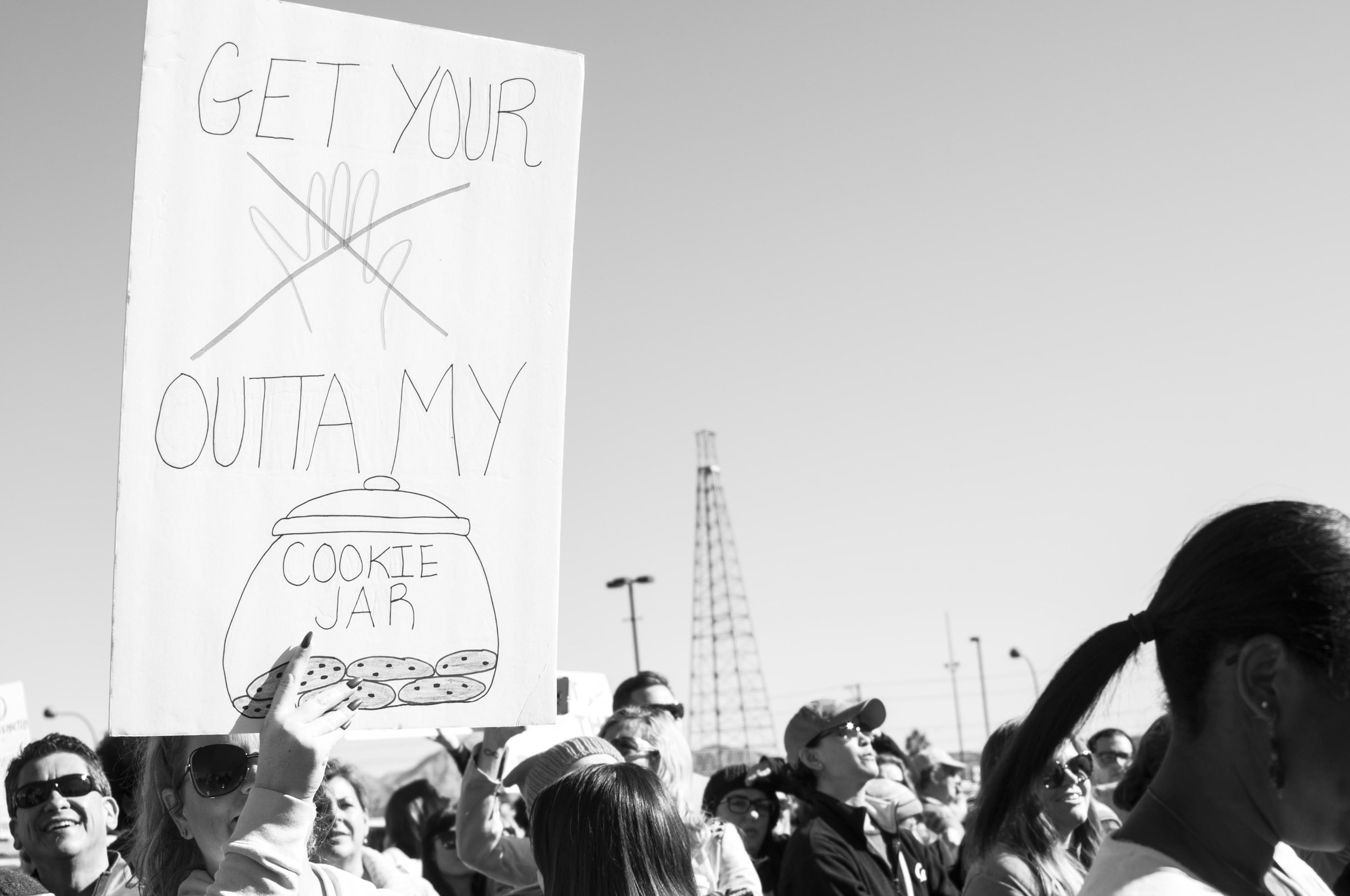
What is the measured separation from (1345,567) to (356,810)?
4.58 m

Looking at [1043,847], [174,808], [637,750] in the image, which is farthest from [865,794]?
[174,808]

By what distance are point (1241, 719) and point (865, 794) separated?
3.97 meters

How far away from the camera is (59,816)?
13.6ft

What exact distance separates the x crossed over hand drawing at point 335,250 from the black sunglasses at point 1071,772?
10.5 ft

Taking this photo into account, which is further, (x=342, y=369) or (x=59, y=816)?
(x=59, y=816)

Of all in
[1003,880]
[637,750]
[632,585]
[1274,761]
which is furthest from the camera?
[632,585]

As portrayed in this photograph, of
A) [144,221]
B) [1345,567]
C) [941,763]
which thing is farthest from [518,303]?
[941,763]

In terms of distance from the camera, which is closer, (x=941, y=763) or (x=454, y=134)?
(x=454, y=134)

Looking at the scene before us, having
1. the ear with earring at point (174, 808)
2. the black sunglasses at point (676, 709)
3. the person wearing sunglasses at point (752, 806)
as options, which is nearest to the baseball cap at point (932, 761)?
the person wearing sunglasses at point (752, 806)

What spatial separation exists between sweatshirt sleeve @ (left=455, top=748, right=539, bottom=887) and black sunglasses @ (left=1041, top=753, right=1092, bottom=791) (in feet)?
6.27

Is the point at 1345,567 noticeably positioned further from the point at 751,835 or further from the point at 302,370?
the point at 751,835

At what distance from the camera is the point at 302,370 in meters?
2.13

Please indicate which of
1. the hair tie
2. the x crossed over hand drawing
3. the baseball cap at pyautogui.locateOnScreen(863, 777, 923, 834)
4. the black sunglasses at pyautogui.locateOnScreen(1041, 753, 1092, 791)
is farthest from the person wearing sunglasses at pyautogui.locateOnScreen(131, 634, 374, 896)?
the baseball cap at pyautogui.locateOnScreen(863, 777, 923, 834)

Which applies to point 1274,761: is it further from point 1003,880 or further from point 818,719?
point 818,719
